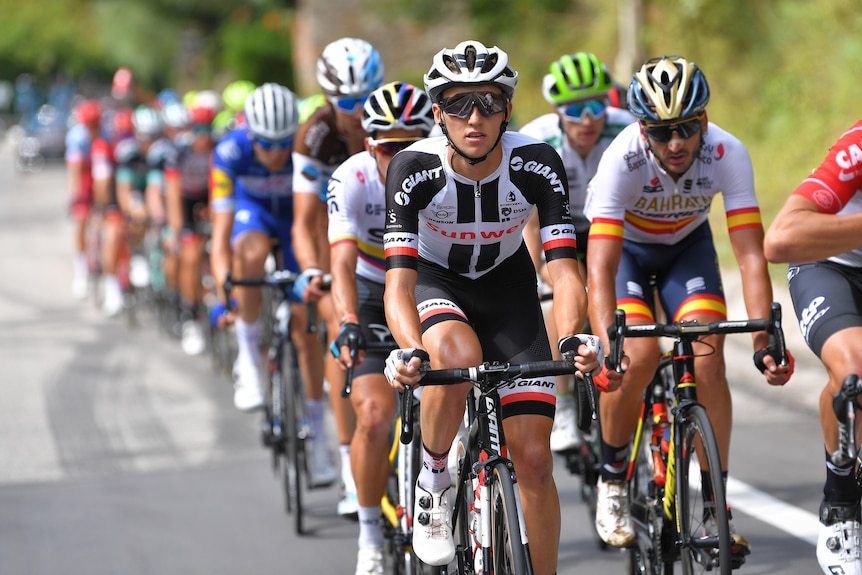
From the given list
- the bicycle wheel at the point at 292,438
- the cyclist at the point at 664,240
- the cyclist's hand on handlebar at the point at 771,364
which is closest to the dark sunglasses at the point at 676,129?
the cyclist at the point at 664,240

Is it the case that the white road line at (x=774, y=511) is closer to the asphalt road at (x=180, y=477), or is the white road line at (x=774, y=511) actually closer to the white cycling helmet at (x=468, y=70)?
the asphalt road at (x=180, y=477)

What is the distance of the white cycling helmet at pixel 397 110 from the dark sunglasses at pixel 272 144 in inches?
101

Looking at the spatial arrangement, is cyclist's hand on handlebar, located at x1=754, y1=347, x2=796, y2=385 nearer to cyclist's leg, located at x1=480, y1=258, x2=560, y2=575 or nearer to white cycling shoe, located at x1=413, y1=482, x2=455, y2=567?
cyclist's leg, located at x1=480, y1=258, x2=560, y2=575

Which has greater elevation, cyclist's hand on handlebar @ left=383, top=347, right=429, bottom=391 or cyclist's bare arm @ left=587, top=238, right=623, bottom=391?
cyclist's bare arm @ left=587, top=238, right=623, bottom=391

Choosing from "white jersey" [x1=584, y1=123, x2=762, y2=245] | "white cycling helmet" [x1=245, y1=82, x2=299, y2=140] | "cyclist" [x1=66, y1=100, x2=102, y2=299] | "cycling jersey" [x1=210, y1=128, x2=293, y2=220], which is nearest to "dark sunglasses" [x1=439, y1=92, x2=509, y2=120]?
"white jersey" [x1=584, y1=123, x2=762, y2=245]

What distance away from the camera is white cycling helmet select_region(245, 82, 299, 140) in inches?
319

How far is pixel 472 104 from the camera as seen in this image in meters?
4.54

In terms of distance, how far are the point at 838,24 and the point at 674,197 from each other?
42.6 ft

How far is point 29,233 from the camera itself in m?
24.1

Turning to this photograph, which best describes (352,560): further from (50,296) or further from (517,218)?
(50,296)

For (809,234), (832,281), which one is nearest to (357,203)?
(832,281)

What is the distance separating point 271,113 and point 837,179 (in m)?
4.45

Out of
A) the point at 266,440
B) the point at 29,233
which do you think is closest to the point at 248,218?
the point at 266,440

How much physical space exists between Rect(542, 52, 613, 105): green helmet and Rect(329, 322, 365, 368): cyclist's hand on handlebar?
88.4 inches
